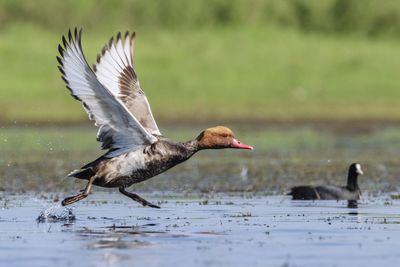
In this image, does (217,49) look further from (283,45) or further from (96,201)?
(96,201)

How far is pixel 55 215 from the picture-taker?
1688 cm

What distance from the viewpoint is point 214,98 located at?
52.5 m

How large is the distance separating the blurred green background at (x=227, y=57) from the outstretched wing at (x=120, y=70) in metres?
23.6

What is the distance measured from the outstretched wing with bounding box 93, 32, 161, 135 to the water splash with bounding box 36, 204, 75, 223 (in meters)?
1.91

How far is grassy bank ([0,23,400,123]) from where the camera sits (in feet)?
158

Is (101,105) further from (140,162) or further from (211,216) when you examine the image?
(211,216)

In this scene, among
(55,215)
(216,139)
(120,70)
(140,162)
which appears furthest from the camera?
(120,70)

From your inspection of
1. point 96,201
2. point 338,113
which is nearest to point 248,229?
point 96,201

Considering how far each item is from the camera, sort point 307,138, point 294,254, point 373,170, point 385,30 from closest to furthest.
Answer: point 294,254
point 373,170
point 307,138
point 385,30

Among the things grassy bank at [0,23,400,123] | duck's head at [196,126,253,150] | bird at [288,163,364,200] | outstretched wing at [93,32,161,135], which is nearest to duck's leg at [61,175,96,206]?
duck's head at [196,126,253,150]

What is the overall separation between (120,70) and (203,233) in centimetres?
393

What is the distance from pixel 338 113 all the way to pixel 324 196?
27.3 meters

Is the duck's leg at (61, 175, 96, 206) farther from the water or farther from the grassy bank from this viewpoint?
the grassy bank

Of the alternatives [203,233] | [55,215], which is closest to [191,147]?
[203,233]
